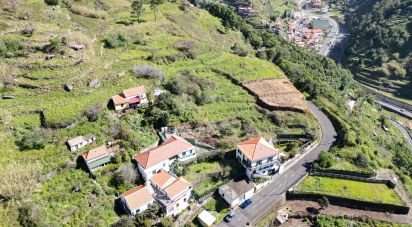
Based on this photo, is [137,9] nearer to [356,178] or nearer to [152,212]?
[152,212]

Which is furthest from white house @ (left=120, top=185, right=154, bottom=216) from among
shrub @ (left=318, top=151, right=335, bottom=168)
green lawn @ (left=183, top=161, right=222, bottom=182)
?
shrub @ (left=318, top=151, right=335, bottom=168)

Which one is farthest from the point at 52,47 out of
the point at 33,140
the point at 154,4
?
the point at 154,4

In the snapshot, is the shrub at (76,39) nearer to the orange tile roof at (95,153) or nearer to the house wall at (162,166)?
the orange tile roof at (95,153)

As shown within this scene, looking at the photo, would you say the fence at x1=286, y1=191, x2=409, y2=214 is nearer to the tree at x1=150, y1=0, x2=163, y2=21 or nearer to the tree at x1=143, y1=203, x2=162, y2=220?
the tree at x1=143, y1=203, x2=162, y2=220

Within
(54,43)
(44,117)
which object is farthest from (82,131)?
(54,43)

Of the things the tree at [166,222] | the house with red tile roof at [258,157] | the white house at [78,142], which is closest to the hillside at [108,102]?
the white house at [78,142]

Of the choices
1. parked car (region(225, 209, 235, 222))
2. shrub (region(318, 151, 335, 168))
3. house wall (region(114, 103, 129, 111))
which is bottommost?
parked car (region(225, 209, 235, 222))

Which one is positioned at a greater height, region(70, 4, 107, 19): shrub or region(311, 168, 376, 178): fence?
region(70, 4, 107, 19): shrub
